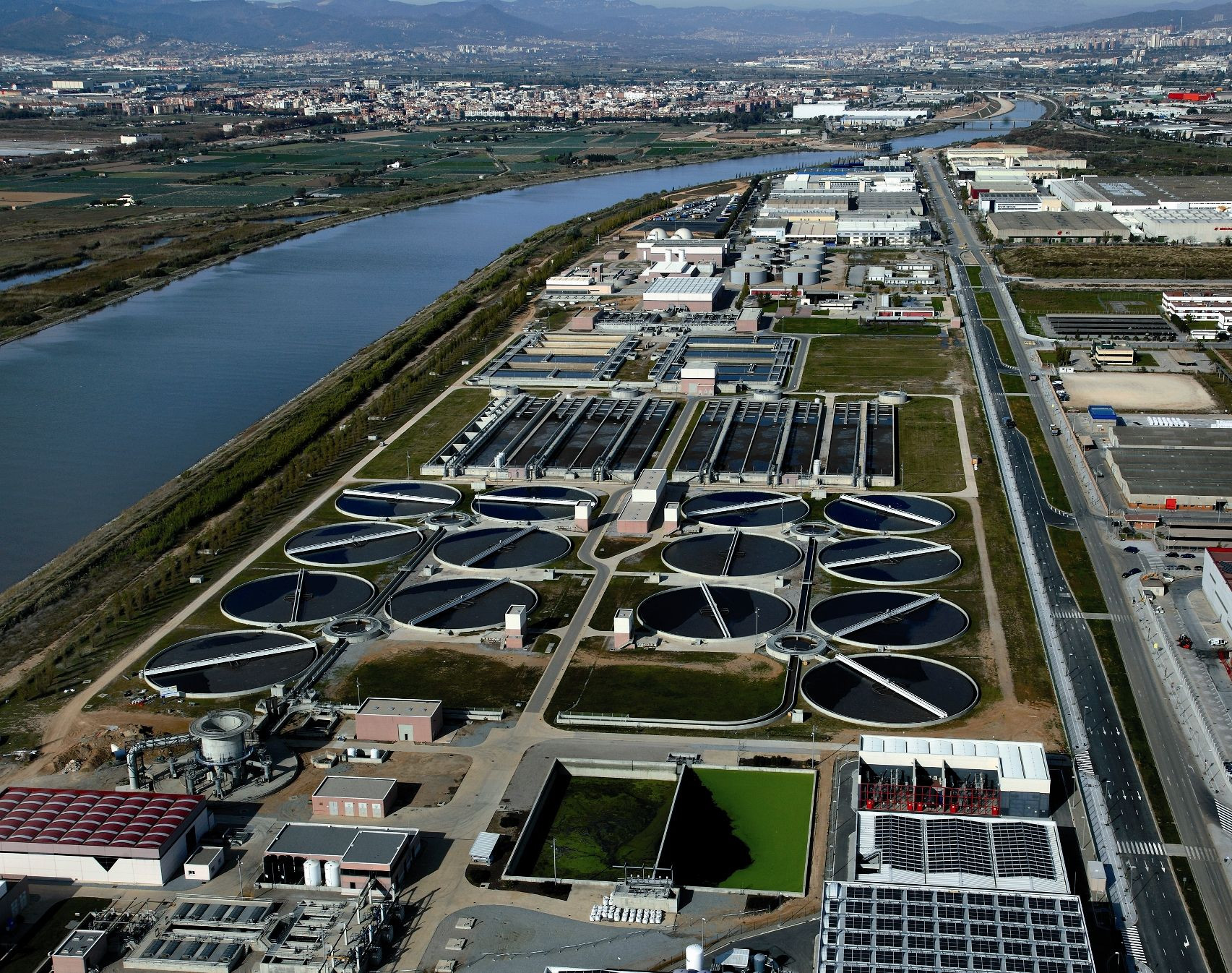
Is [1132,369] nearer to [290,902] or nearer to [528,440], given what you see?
[528,440]

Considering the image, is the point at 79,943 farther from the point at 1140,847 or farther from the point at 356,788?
the point at 1140,847

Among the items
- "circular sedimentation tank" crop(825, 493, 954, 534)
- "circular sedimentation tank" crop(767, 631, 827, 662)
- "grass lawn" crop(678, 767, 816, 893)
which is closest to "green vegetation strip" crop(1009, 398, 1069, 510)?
"circular sedimentation tank" crop(825, 493, 954, 534)

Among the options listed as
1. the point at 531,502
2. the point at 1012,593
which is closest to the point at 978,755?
the point at 1012,593

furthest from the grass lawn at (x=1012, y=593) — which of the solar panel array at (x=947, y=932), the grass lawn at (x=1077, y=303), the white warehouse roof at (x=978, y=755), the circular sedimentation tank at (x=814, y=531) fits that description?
the grass lawn at (x=1077, y=303)

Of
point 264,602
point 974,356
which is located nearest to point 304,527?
point 264,602

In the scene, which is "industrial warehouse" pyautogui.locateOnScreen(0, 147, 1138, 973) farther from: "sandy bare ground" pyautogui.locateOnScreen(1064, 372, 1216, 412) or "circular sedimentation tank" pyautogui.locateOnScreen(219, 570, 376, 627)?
Result: "sandy bare ground" pyautogui.locateOnScreen(1064, 372, 1216, 412)
